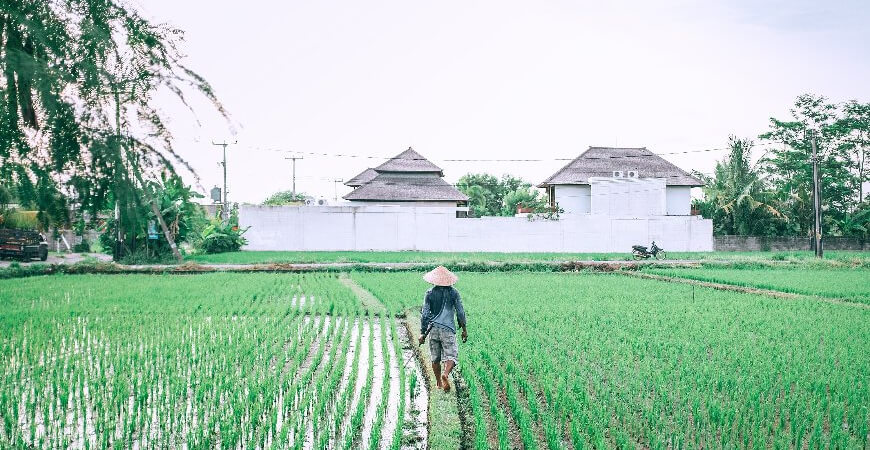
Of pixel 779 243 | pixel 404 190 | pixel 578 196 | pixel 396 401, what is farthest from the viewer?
pixel 578 196

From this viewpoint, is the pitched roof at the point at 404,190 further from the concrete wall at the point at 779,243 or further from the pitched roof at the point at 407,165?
the concrete wall at the point at 779,243

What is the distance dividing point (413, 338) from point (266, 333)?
2.34 metres

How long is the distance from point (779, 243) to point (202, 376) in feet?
118

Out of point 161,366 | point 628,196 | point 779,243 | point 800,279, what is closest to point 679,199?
point 628,196

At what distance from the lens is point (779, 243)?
119 feet

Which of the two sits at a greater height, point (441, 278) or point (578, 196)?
point (578, 196)

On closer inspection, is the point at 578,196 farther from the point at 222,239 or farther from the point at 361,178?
the point at 222,239

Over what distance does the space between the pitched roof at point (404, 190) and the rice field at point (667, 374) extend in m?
25.3

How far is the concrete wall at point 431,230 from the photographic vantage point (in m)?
32.2

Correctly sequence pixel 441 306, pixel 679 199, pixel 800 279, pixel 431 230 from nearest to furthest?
pixel 441 306
pixel 800 279
pixel 431 230
pixel 679 199

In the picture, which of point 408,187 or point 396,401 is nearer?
point 396,401

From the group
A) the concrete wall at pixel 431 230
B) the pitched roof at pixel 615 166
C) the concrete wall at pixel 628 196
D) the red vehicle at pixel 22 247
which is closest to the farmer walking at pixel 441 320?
the red vehicle at pixel 22 247

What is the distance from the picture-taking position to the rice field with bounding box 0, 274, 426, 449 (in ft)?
18.4

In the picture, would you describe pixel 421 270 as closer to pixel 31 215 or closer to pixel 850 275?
pixel 850 275
